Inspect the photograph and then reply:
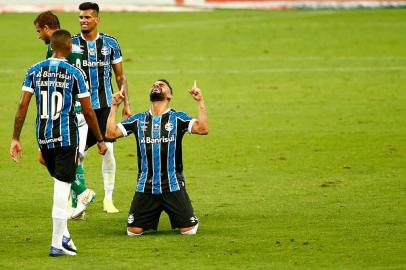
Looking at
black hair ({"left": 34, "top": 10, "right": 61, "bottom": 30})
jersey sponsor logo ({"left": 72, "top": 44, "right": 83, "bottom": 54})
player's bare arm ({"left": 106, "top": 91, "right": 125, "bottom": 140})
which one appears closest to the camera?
player's bare arm ({"left": 106, "top": 91, "right": 125, "bottom": 140})

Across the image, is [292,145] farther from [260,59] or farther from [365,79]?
[260,59]

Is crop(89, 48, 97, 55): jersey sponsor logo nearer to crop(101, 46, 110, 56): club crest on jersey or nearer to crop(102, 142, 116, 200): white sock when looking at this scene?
crop(101, 46, 110, 56): club crest on jersey

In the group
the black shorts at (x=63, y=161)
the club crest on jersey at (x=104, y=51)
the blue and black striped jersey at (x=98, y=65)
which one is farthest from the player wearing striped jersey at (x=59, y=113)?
the club crest on jersey at (x=104, y=51)

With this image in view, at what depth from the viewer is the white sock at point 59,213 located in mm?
11727

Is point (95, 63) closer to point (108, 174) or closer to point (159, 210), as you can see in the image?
point (108, 174)

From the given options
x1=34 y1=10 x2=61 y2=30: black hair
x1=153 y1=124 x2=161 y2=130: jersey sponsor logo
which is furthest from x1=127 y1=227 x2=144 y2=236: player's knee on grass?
x1=34 y1=10 x2=61 y2=30: black hair

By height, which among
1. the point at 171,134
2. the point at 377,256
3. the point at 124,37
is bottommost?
the point at 377,256

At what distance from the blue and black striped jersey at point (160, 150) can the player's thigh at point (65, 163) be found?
1.30 meters

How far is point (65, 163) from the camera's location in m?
11.9

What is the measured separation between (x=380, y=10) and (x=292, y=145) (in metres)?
24.2

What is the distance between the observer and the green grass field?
12.1 m

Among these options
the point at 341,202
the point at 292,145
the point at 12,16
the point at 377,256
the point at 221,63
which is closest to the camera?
the point at 377,256

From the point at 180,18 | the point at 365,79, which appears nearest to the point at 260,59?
the point at 365,79

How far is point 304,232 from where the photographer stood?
12914 mm
